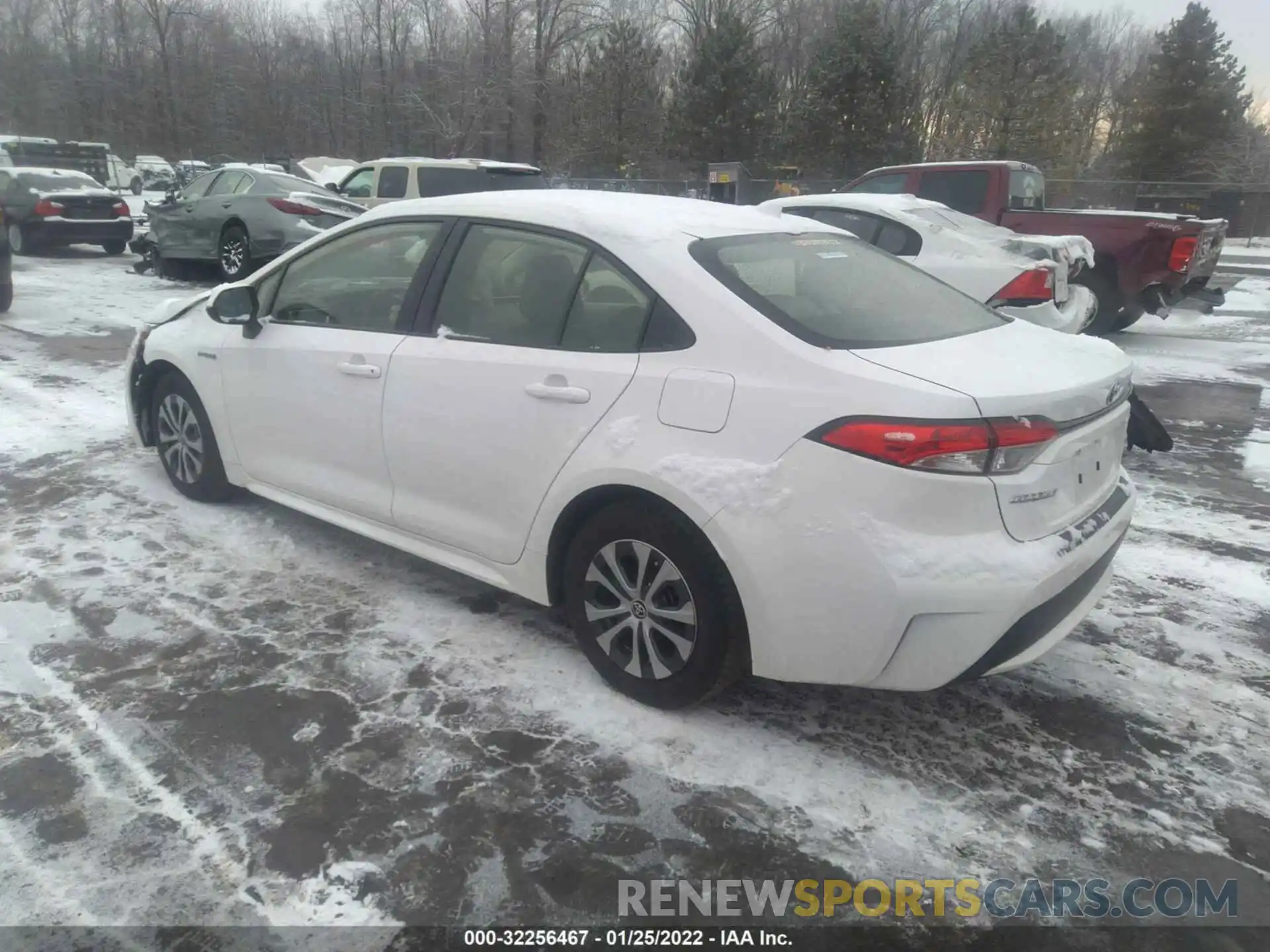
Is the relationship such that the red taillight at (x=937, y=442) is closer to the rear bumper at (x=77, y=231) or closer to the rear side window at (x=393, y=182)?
the rear side window at (x=393, y=182)

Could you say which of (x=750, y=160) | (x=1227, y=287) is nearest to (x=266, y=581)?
(x=1227, y=287)

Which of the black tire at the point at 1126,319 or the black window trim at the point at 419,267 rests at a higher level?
the black window trim at the point at 419,267

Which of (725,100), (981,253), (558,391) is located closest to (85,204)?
(981,253)

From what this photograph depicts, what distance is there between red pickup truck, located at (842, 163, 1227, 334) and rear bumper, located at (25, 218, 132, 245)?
12720 mm

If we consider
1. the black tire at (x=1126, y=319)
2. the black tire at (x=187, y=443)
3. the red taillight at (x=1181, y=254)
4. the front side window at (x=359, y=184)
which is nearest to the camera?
the black tire at (x=187, y=443)

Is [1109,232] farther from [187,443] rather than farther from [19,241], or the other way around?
[19,241]

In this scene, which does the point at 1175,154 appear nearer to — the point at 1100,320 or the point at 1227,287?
the point at 1227,287

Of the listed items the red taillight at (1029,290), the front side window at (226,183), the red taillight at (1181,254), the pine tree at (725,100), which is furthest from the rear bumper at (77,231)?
the pine tree at (725,100)

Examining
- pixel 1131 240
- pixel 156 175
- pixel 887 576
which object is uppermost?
pixel 1131 240

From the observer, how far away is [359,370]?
3871 mm

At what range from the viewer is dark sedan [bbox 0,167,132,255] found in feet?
51.3

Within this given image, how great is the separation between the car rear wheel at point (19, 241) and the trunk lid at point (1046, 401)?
17372mm

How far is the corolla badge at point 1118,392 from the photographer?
310cm

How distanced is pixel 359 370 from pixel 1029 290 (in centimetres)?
611
